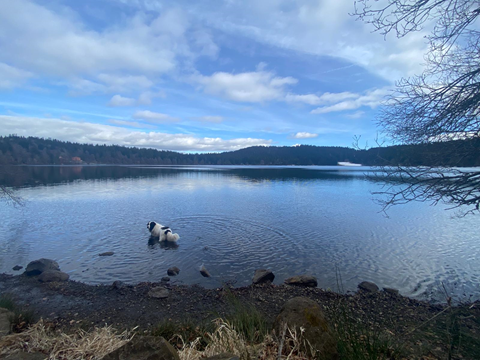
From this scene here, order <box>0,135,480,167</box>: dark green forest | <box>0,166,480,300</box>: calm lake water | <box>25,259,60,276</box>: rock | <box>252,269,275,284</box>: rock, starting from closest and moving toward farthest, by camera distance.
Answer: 1. <box>252,269,275,284</box>: rock
2. <box>25,259,60,276</box>: rock
3. <box>0,166,480,300</box>: calm lake water
4. <box>0,135,480,167</box>: dark green forest

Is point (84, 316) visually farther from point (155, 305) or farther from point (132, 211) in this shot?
point (132, 211)

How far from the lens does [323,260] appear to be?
12109mm

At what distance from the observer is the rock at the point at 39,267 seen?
34.0 feet

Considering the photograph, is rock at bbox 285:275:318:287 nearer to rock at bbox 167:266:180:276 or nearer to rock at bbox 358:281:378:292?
rock at bbox 358:281:378:292

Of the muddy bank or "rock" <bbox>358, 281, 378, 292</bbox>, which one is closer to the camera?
the muddy bank

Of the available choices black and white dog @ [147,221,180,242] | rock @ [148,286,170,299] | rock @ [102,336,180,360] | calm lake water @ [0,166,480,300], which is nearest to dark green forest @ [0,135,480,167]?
calm lake water @ [0,166,480,300]

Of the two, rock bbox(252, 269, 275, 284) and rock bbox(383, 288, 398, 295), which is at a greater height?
rock bbox(252, 269, 275, 284)

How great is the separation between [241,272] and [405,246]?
938 centimetres

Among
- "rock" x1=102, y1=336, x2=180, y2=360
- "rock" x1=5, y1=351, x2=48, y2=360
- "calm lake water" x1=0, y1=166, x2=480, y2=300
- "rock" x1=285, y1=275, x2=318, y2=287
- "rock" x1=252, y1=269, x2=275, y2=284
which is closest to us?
"rock" x1=102, y1=336, x2=180, y2=360

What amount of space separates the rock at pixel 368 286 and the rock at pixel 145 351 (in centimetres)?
822

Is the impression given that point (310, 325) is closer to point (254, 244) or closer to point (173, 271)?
point (173, 271)

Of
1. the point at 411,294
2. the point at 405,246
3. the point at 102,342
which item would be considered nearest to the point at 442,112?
the point at 411,294

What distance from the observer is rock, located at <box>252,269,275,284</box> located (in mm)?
9594

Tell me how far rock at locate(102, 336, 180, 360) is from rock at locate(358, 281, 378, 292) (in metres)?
8.22
